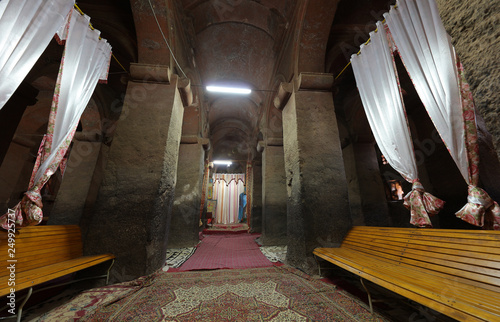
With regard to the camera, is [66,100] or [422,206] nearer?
[422,206]

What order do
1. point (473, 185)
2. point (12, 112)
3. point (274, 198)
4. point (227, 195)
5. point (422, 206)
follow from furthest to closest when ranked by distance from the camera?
1. point (227, 195)
2. point (274, 198)
3. point (12, 112)
4. point (422, 206)
5. point (473, 185)

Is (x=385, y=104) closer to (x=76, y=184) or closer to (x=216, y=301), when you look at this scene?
(x=216, y=301)

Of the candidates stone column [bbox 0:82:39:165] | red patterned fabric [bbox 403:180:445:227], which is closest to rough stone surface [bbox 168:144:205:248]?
stone column [bbox 0:82:39:165]

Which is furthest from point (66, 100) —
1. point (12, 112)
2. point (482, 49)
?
point (482, 49)

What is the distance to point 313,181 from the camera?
3.13 meters

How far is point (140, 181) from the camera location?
2826 mm

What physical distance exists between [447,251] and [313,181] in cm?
171

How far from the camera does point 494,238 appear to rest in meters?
1.38

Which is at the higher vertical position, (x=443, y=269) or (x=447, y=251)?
(x=447, y=251)

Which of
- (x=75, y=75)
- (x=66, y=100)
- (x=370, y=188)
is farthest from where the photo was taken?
(x=370, y=188)

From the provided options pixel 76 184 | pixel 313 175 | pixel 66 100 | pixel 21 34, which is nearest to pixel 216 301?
pixel 313 175

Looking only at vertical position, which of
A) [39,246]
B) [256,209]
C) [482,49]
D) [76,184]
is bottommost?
[39,246]

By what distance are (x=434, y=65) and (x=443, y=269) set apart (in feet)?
6.69

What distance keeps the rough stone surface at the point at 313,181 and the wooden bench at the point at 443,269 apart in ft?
2.16
